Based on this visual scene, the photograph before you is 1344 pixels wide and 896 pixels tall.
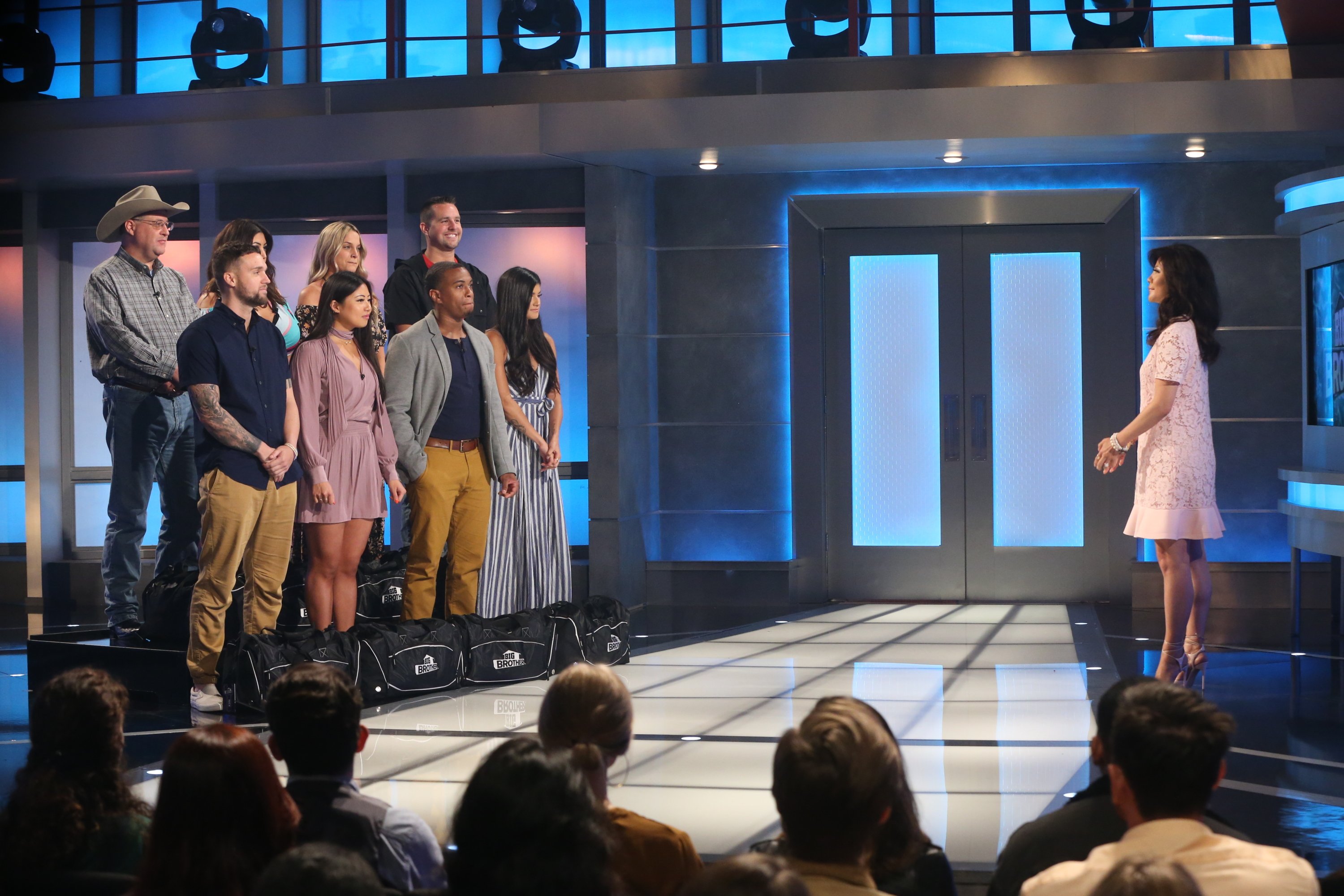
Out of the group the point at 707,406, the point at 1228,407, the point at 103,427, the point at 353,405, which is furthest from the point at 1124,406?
the point at 103,427

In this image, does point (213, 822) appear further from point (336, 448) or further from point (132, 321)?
point (132, 321)

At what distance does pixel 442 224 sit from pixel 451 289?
781mm

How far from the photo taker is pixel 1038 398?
8398 mm

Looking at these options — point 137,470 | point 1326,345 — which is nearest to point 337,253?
point 137,470

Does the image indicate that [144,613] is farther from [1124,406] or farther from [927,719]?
[1124,406]

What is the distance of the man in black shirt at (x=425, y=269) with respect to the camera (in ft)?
21.8

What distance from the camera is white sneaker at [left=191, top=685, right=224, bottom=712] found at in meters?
5.30

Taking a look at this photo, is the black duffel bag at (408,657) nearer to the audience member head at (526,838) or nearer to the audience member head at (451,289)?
the audience member head at (451,289)

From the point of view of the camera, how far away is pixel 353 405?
5723mm

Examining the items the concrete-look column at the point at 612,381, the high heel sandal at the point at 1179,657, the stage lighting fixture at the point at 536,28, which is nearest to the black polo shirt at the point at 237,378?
the concrete-look column at the point at 612,381

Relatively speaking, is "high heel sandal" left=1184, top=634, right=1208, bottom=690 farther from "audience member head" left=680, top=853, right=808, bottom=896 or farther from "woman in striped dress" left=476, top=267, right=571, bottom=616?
"audience member head" left=680, top=853, right=808, bottom=896

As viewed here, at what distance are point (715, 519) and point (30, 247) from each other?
15.1 ft

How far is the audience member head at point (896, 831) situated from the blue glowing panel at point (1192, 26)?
7424 mm

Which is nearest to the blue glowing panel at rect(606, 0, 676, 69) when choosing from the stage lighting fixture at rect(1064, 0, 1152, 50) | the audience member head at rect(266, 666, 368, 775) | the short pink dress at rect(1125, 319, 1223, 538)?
the stage lighting fixture at rect(1064, 0, 1152, 50)
